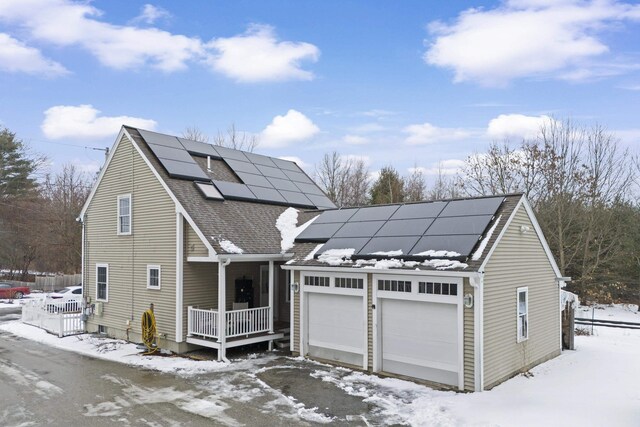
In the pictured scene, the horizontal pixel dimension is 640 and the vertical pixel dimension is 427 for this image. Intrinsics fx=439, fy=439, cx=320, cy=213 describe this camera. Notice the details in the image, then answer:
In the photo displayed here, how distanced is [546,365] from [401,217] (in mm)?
5445

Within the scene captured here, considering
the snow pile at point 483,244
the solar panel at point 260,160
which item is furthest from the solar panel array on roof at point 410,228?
the solar panel at point 260,160

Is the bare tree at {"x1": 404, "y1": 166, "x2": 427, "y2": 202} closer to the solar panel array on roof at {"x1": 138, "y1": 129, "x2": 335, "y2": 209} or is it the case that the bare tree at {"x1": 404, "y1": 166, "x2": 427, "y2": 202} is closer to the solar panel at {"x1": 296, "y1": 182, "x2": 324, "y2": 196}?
the solar panel array on roof at {"x1": 138, "y1": 129, "x2": 335, "y2": 209}

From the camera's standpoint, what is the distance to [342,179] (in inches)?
1655

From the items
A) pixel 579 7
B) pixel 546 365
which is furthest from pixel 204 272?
pixel 579 7

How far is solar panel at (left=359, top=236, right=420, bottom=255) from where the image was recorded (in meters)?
10.7

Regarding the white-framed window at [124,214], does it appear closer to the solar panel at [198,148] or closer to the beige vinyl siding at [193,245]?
the solar panel at [198,148]

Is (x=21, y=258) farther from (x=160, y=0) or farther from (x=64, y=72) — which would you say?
(x=160, y=0)

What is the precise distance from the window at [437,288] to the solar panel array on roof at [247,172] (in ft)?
25.0

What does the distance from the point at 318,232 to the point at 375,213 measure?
184 centimetres

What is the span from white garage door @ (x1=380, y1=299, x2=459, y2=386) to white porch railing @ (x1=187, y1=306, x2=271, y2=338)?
4145mm

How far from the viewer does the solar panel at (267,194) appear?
53.3ft

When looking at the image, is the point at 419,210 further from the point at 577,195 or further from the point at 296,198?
the point at 577,195

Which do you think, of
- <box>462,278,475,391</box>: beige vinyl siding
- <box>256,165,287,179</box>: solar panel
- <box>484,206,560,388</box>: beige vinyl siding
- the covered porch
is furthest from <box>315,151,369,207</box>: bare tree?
<box>462,278,475,391</box>: beige vinyl siding

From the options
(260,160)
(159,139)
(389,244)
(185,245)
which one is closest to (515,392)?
(389,244)
